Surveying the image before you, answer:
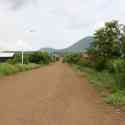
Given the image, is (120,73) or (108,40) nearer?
(120,73)

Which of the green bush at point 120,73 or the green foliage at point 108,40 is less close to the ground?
the green foliage at point 108,40

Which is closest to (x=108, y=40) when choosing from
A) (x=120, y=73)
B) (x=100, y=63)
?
(x=100, y=63)

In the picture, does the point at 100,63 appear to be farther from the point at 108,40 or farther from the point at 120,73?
the point at 120,73

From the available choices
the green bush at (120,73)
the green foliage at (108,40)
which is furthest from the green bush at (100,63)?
the green bush at (120,73)

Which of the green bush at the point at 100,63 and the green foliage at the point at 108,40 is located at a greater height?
the green foliage at the point at 108,40

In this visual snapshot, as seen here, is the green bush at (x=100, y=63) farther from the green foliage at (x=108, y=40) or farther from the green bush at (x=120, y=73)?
the green bush at (x=120, y=73)

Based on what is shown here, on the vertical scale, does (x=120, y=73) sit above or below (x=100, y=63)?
below

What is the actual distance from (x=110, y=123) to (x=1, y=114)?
337 cm

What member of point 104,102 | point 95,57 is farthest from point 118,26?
point 104,102

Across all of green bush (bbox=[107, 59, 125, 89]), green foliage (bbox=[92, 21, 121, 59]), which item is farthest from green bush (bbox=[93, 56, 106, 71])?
green bush (bbox=[107, 59, 125, 89])

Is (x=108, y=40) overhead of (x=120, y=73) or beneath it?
overhead

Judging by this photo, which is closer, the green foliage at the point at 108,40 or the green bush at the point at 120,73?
the green bush at the point at 120,73

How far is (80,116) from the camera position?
9539 mm

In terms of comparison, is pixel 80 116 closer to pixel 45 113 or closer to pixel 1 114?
pixel 45 113
